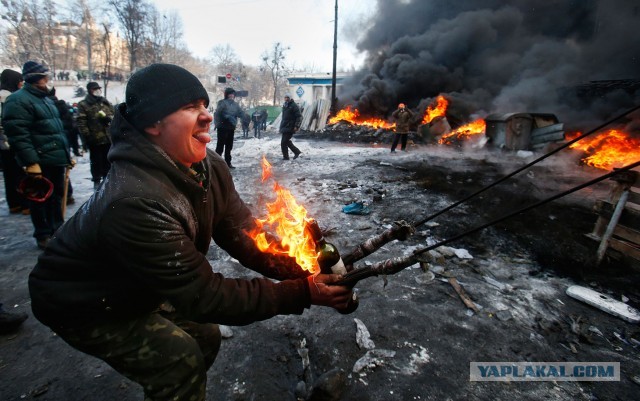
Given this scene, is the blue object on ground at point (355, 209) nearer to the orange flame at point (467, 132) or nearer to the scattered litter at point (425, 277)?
the scattered litter at point (425, 277)

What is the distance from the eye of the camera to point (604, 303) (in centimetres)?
329

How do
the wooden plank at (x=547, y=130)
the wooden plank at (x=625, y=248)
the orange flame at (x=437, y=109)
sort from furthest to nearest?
the orange flame at (x=437, y=109) → the wooden plank at (x=547, y=130) → the wooden plank at (x=625, y=248)

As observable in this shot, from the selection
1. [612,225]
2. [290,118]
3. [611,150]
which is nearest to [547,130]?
[611,150]

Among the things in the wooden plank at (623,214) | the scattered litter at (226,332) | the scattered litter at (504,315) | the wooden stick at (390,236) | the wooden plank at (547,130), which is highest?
the wooden plank at (547,130)

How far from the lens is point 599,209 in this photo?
4254 mm

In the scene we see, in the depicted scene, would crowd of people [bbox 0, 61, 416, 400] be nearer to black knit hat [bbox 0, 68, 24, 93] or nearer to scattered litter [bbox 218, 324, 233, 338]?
scattered litter [bbox 218, 324, 233, 338]

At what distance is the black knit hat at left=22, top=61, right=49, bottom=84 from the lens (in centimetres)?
399

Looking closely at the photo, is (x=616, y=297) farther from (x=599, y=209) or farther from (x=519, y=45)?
(x=519, y=45)

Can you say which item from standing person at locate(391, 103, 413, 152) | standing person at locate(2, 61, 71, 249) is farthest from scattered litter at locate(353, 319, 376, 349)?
standing person at locate(391, 103, 413, 152)

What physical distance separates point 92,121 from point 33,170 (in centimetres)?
264

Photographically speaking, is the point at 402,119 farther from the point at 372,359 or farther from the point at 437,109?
the point at 372,359

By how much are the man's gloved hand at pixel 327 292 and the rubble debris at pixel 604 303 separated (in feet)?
10.6

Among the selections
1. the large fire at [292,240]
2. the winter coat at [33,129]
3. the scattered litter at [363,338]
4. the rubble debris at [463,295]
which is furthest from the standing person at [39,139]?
the rubble debris at [463,295]

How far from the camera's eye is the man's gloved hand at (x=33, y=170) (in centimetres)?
399
